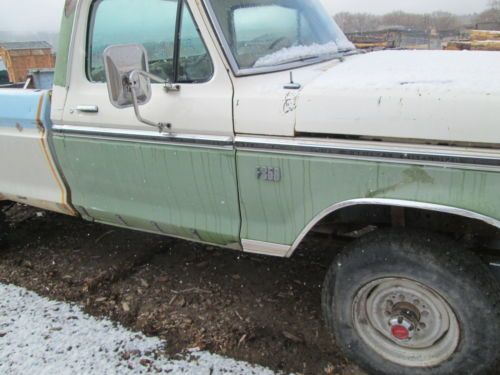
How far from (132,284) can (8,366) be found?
38.2 inches

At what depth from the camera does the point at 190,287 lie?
11.3 feet

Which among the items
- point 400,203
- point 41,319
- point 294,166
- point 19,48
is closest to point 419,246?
point 400,203

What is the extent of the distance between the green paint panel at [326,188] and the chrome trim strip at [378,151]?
29 mm

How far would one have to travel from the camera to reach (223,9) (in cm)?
259

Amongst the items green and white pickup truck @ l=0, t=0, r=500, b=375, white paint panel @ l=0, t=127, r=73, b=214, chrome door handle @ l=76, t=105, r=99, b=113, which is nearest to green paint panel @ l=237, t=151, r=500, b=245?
green and white pickup truck @ l=0, t=0, r=500, b=375

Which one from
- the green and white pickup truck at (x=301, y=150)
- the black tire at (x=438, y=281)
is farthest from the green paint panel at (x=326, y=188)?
the black tire at (x=438, y=281)

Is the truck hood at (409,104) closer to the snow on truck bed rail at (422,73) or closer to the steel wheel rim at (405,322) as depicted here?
the snow on truck bed rail at (422,73)

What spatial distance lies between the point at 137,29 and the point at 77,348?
1879 mm

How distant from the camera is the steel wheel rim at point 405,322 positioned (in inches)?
91.7

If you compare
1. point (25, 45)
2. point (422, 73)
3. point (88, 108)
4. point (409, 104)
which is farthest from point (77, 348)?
point (25, 45)

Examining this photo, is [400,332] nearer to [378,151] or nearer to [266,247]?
[266,247]

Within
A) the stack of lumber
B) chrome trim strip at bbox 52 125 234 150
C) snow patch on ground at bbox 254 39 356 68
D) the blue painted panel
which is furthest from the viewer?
the stack of lumber

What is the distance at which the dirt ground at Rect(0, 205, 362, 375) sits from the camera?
2832mm

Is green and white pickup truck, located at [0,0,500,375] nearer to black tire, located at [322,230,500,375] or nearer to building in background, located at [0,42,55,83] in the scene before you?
black tire, located at [322,230,500,375]
